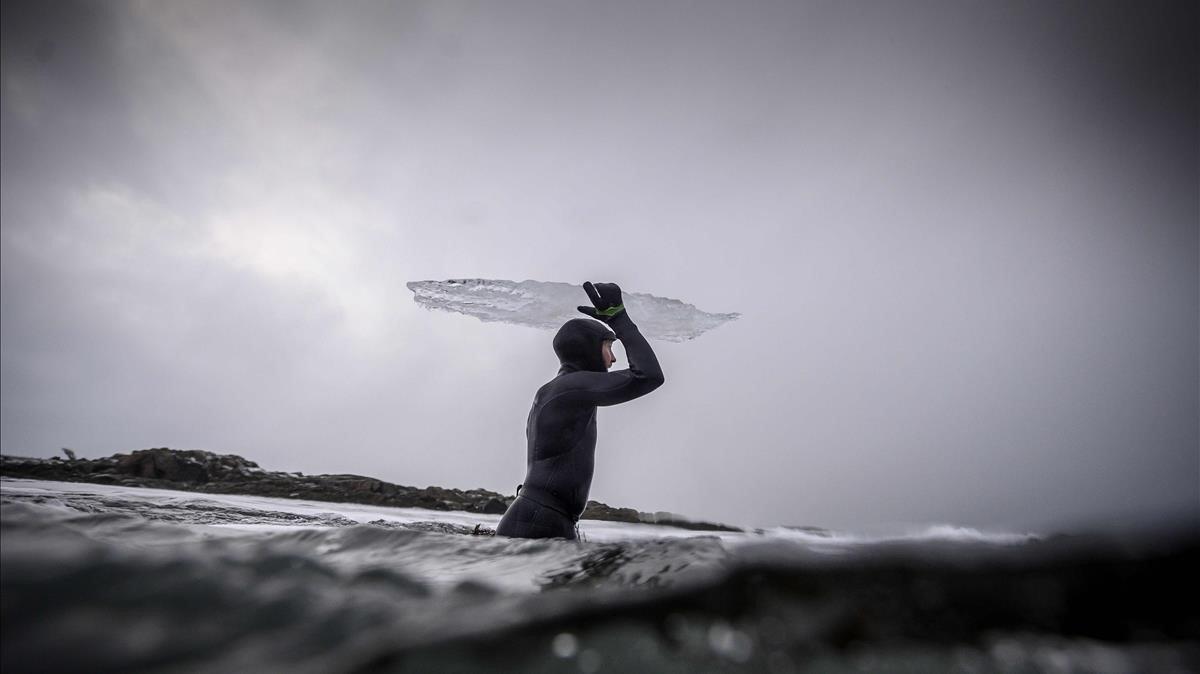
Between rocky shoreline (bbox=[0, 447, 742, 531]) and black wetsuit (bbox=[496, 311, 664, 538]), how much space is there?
31.0ft

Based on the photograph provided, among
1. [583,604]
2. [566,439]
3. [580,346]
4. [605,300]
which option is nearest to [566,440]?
[566,439]

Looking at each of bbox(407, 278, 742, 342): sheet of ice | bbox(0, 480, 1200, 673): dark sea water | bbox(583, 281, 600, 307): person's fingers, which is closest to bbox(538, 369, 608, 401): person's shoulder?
bbox(583, 281, 600, 307): person's fingers

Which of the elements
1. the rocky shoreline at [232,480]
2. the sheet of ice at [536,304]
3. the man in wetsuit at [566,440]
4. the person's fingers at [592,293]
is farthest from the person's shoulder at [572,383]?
the rocky shoreline at [232,480]

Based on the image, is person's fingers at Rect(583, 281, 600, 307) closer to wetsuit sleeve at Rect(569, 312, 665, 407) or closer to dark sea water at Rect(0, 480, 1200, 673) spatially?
wetsuit sleeve at Rect(569, 312, 665, 407)

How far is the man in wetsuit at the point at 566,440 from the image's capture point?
4.26 m

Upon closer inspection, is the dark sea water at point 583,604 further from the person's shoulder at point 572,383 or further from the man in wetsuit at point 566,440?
the person's shoulder at point 572,383

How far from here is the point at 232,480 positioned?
15.0 m

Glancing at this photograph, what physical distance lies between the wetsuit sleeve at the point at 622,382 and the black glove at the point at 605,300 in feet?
1.55

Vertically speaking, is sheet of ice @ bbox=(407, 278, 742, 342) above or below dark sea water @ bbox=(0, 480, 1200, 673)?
above

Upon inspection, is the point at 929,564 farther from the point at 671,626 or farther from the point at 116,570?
the point at 116,570

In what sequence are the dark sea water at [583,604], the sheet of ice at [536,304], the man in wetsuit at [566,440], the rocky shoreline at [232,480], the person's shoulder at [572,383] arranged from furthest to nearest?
the rocky shoreline at [232,480] < the sheet of ice at [536,304] < the person's shoulder at [572,383] < the man in wetsuit at [566,440] < the dark sea water at [583,604]

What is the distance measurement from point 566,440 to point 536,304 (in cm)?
191

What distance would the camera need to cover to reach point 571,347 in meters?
4.82

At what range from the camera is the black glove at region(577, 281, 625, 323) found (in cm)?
476
